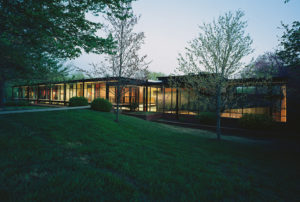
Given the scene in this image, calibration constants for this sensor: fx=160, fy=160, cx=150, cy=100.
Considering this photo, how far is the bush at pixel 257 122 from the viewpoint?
1349 centimetres

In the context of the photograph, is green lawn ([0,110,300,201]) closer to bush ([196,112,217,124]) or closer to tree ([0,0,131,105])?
tree ([0,0,131,105])

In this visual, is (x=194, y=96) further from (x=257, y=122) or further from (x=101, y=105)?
(x=101, y=105)

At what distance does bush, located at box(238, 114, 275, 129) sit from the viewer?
1349cm

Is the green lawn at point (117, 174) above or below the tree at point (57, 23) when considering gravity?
below

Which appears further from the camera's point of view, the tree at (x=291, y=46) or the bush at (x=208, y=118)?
the bush at (x=208, y=118)

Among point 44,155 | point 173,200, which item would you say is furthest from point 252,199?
point 44,155

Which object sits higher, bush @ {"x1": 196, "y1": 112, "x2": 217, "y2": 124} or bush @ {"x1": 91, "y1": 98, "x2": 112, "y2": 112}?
bush @ {"x1": 91, "y1": 98, "x2": 112, "y2": 112}

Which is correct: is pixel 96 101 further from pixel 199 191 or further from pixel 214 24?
pixel 199 191

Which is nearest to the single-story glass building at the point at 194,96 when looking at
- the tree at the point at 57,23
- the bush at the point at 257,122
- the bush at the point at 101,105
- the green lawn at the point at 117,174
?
the bush at the point at 257,122

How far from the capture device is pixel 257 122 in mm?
13773

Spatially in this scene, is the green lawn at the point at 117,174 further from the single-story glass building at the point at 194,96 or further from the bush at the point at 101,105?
the bush at the point at 101,105

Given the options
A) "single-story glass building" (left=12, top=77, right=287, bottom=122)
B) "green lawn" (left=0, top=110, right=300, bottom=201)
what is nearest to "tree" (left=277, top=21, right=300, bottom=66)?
"single-story glass building" (left=12, top=77, right=287, bottom=122)

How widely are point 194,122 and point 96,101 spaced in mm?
10621

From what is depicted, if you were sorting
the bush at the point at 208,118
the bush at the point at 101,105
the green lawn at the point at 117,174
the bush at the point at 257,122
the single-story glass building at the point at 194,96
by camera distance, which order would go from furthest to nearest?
the bush at the point at 208,118 → the bush at the point at 101,105 → the bush at the point at 257,122 → the single-story glass building at the point at 194,96 → the green lawn at the point at 117,174
